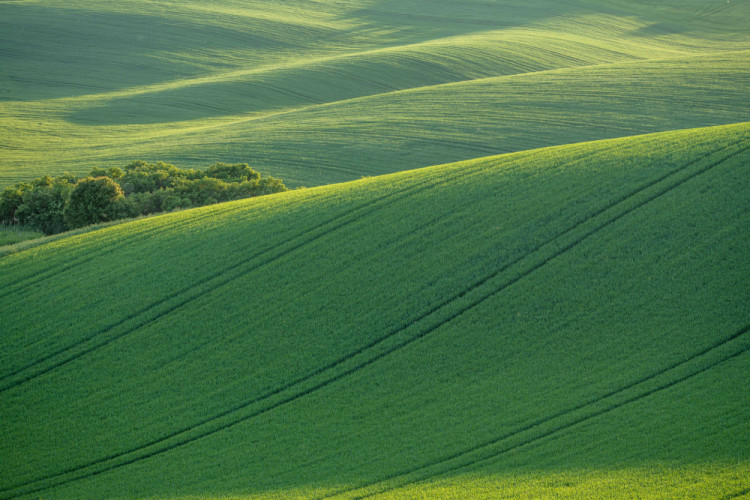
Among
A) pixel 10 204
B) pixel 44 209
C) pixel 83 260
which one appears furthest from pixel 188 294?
pixel 10 204

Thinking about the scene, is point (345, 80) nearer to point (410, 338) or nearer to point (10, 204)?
point (10, 204)

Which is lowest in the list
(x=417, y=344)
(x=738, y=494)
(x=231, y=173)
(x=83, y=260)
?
(x=83, y=260)

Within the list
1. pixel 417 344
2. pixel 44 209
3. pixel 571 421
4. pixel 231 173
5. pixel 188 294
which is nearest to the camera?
pixel 571 421

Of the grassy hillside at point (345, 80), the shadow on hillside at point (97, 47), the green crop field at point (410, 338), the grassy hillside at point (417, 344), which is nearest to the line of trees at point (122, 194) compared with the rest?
the green crop field at point (410, 338)

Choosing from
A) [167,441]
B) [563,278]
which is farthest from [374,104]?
[167,441]

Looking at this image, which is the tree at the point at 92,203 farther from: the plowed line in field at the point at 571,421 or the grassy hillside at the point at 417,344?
the plowed line in field at the point at 571,421

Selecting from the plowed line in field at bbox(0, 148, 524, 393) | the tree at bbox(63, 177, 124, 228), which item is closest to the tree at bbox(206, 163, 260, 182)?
the tree at bbox(63, 177, 124, 228)
